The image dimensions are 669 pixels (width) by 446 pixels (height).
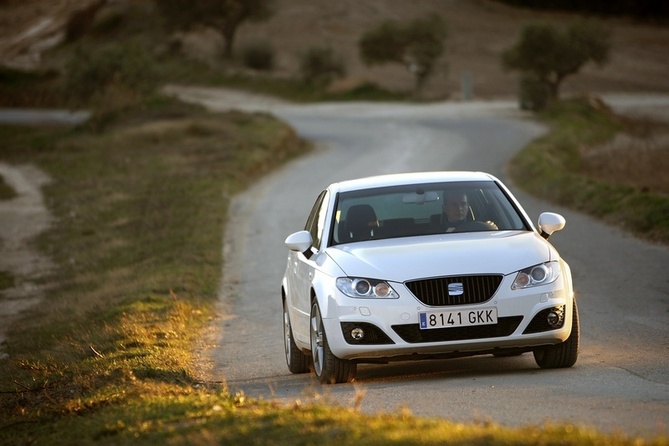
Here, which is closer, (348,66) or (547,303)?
(547,303)

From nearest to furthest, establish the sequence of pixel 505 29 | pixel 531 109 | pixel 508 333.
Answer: pixel 508 333
pixel 531 109
pixel 505 29

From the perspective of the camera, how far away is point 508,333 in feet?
31.1

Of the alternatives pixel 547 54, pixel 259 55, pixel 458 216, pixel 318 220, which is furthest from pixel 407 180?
pixel 259 55

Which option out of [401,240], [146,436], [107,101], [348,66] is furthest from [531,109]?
[146,436]

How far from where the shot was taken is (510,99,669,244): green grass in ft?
67.3

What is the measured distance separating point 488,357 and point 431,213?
4.22ft

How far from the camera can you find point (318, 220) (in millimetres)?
11359

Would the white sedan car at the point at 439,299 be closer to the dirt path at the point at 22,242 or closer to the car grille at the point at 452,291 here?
the car grille at the point at 452,291

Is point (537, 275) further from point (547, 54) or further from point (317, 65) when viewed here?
point (317, 65)

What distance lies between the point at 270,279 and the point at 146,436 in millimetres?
11849

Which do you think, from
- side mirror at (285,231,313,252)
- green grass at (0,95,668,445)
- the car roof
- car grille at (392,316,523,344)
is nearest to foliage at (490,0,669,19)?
green grass at (0,95,668,445)

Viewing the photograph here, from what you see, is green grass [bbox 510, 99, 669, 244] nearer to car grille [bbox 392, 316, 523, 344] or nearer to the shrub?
the shrub

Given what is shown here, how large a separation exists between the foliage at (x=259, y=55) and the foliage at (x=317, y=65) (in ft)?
34.6

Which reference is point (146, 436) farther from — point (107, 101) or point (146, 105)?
point (146, 105)
